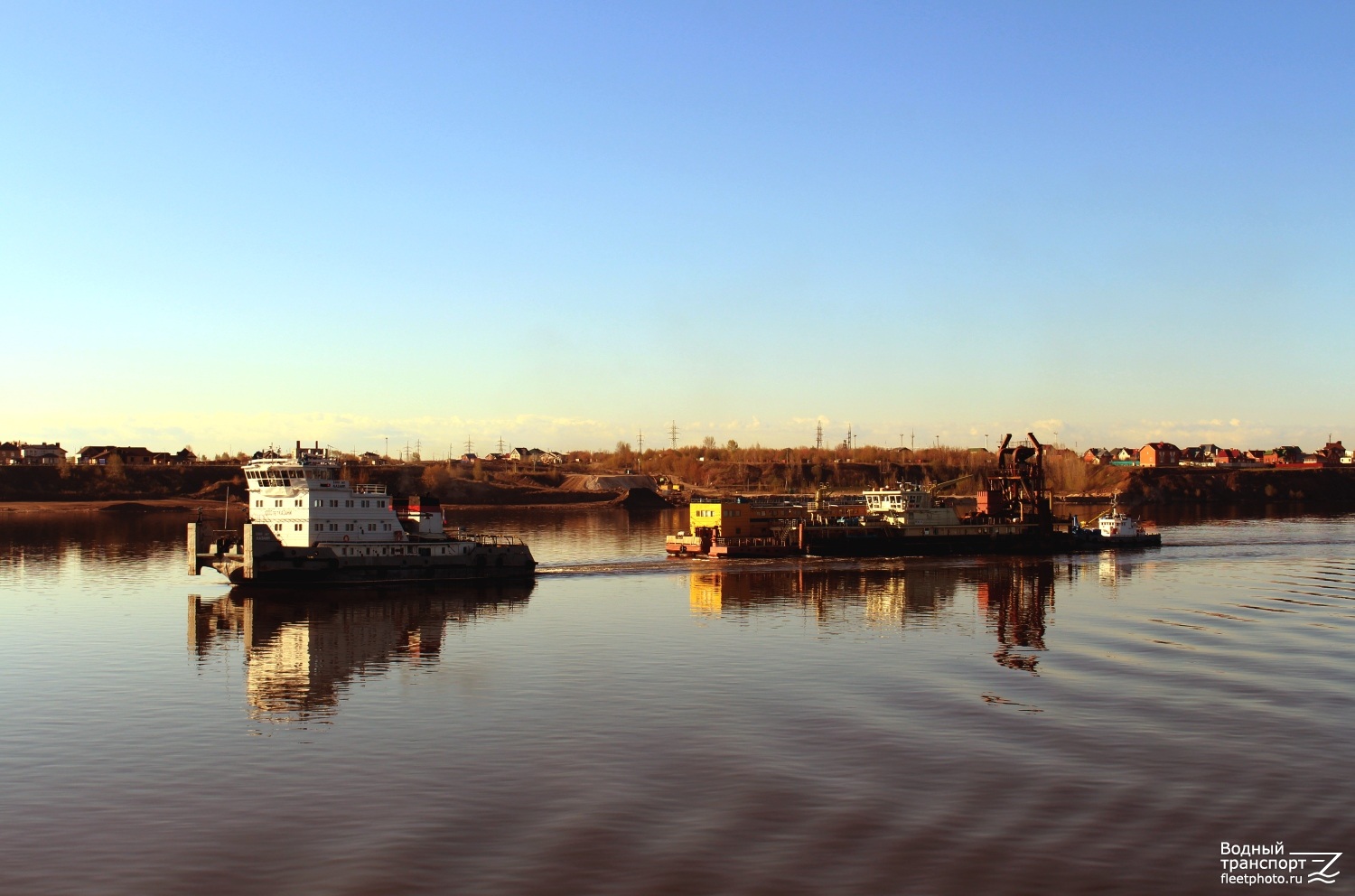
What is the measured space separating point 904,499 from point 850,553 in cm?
1068

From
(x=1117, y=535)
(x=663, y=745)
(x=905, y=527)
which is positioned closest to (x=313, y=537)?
(x=663, y=745)

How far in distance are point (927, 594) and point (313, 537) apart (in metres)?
41.9

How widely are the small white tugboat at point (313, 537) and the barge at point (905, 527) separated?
34064mm

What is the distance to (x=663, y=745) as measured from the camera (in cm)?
3484

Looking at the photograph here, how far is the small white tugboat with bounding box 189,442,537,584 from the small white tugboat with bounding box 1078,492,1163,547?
72616 mm

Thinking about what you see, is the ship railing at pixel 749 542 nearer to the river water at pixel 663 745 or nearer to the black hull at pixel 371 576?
the black hull at pixel 371 576

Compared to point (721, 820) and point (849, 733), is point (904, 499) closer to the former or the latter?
point (849, 733)

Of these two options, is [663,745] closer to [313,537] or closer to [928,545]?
[313,537]

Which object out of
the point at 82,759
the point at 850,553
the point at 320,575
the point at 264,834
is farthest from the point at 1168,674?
the point at 850,553

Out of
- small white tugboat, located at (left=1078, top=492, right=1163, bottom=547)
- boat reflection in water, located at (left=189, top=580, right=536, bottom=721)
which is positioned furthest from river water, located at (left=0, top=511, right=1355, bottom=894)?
small white tugboat, located at (left=1078, top=492, right=1163, bottom=547)

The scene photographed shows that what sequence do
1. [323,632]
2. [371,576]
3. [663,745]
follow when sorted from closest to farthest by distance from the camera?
1. [663,745]
2. [323,632]
3. [371,576]

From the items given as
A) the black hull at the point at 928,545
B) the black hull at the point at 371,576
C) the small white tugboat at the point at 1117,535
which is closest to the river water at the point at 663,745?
the black hull at the point at 371,576

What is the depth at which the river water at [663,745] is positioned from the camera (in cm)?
2528

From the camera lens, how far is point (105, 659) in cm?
5050
